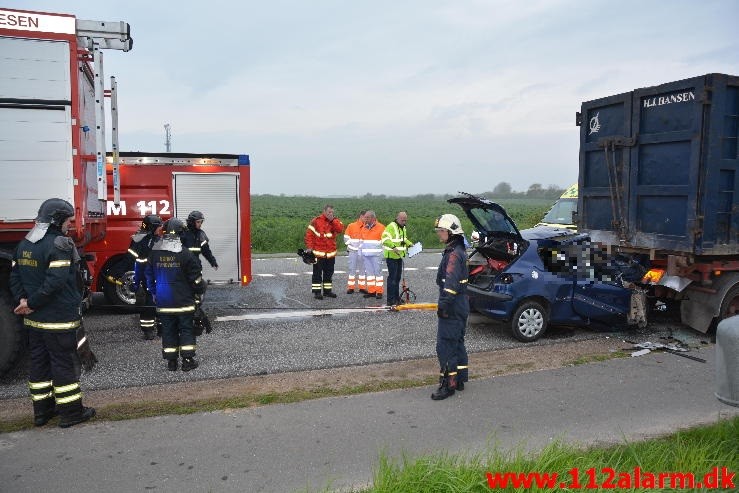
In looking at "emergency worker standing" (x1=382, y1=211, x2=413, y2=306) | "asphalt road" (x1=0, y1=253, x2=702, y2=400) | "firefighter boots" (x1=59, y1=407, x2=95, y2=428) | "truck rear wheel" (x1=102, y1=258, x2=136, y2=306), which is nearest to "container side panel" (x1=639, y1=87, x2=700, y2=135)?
"asphalt road" (x1=0, y1=253, x2=702, y2=400)

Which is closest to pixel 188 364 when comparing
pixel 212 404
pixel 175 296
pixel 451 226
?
pixel 175 296

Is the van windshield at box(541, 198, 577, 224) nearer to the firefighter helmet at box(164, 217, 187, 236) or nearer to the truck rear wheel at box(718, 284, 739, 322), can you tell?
the truck rear wheel at box(718, 284, 739, 322)

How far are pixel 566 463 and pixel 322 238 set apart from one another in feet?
24.1

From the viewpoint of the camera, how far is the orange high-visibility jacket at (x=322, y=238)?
34.6 feet

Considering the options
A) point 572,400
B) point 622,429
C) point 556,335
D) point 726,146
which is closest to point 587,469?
point 622,429

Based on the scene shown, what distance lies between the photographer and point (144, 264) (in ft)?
24.7

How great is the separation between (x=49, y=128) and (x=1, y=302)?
187cm

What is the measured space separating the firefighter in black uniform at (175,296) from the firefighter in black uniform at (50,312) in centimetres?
133

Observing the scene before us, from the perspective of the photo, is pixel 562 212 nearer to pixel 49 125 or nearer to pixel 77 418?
pixel 49 125

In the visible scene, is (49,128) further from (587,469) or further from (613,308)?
(613,308)

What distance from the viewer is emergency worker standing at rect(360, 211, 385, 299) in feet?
35.6

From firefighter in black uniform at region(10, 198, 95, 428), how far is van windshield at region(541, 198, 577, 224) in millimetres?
9213

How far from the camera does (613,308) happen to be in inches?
309

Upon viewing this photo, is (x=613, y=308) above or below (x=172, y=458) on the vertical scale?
above
